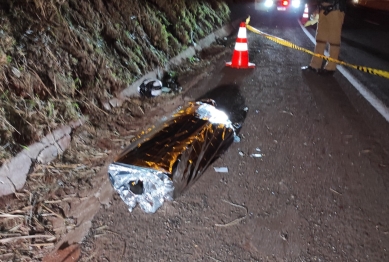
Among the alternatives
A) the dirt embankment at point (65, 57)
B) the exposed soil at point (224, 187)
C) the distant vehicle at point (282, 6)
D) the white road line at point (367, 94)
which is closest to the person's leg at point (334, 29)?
the white road line at point (367, 94)

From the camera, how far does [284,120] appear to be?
4762 mm

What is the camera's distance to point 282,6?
664 inches

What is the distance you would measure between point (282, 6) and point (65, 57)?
1470cm

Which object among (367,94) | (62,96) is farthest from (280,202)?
(367,94)

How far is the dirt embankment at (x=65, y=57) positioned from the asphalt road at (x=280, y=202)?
1.32 m

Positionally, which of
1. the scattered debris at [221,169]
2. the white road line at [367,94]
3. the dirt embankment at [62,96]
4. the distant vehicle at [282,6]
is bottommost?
the distant vehicle at [282,6]

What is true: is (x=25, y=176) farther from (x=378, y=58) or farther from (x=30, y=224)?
(x=378, y=58)

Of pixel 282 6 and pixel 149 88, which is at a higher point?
pixel 149 88

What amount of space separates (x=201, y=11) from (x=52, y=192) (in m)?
8.24

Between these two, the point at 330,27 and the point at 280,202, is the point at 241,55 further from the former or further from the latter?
the point at 280,202

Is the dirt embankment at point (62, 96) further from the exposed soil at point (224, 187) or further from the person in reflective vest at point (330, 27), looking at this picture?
the person in reflective vest at point (330, 27)

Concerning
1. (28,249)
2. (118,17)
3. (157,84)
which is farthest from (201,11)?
(28,249)

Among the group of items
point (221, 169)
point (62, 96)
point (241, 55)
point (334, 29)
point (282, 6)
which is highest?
point (62, 96)

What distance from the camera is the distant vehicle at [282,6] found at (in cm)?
1680
